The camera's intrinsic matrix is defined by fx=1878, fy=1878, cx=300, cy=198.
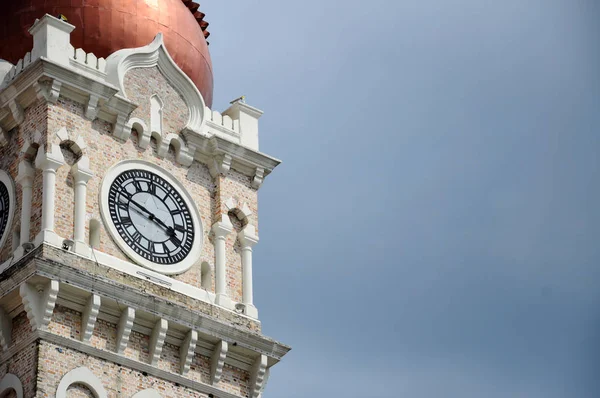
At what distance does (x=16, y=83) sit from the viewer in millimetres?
51000

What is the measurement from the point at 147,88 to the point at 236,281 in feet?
19.8

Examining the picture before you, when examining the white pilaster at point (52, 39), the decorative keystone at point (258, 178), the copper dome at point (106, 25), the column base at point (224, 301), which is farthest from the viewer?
the decorative keystone at point (258, 178)

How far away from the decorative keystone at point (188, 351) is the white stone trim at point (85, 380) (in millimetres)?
2952

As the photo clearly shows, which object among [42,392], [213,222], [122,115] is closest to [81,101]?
[122,115]

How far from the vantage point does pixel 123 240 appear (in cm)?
5012

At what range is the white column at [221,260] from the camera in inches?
2026

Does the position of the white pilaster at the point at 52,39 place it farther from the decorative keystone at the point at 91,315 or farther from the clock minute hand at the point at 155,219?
the decorative keystone at the point at 91,315

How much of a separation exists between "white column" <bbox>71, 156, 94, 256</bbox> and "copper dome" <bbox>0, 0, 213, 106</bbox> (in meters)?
4.26

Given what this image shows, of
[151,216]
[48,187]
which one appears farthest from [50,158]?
[151,216]

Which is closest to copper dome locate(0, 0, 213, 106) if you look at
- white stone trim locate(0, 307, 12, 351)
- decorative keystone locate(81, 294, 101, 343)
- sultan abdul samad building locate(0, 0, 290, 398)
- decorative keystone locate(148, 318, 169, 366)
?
sultan abdul samad building locate(0, 0, 290, 398)

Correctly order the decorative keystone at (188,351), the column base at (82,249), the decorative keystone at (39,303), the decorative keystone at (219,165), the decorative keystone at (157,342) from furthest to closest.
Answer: the decorative keystone at (219,165)
the decorative keystone at (188,351)
the decorative keystone at (157,342)
the column base at (82,249)
the decorative keystone at (39,303)

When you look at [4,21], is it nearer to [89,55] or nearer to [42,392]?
[89,55]

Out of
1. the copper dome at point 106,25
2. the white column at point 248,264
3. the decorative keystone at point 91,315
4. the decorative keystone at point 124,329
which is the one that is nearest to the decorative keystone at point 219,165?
the white column at point 248,264

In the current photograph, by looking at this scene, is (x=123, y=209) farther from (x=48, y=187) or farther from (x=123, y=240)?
(x=48, y=187)
